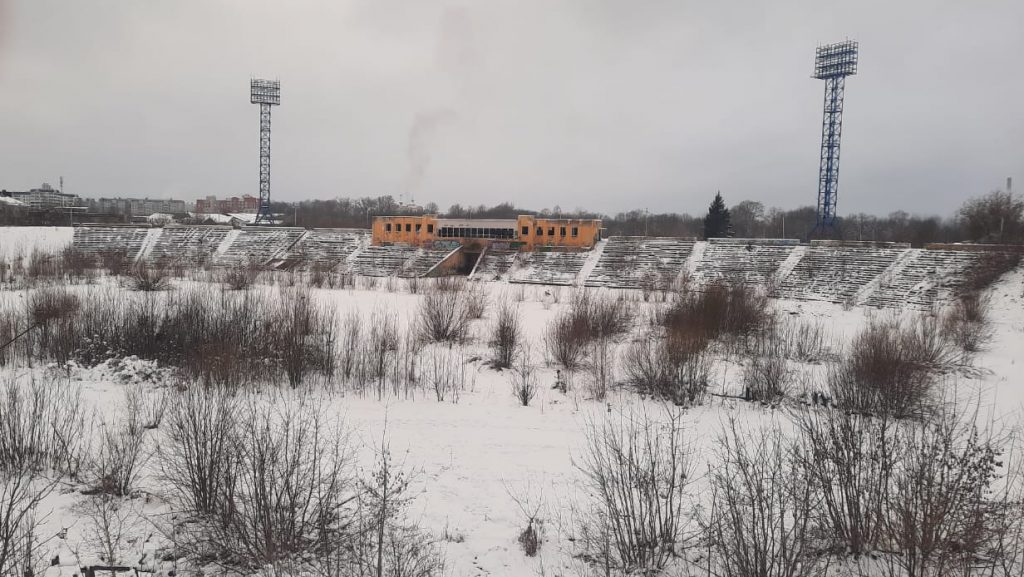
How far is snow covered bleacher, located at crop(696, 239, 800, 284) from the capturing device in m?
33.5

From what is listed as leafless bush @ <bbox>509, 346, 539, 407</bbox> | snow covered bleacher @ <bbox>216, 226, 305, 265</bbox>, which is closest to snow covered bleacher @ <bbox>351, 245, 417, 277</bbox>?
snow covered bleacher @ <bbox>216, 226, 305, 265</bbox>

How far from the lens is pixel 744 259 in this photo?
36312 millimetres

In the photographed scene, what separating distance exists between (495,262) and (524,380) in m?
29.6

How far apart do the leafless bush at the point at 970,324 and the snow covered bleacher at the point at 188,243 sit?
149 ft

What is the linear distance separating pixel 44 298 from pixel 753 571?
725 inches

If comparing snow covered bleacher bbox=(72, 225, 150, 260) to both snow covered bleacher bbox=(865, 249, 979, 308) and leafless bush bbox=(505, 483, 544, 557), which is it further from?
snow covered bleacher bbox=(865, 249, 979, 308)

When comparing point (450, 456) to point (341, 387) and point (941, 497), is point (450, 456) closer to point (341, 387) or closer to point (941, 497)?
point (341, 387)

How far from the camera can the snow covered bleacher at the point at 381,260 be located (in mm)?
38594

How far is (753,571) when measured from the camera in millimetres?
Answer: 4012

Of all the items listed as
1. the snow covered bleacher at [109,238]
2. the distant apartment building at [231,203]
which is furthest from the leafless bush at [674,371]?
the distant apartment building at [231,203]

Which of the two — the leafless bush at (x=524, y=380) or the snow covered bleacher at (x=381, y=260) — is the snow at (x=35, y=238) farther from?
the leafless bush at (x=524, y=380)

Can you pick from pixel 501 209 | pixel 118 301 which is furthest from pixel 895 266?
pixel 501 209

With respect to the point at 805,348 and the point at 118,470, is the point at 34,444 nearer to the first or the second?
the point at 118,470

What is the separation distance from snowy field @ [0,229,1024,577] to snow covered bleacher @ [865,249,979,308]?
27.2ft
